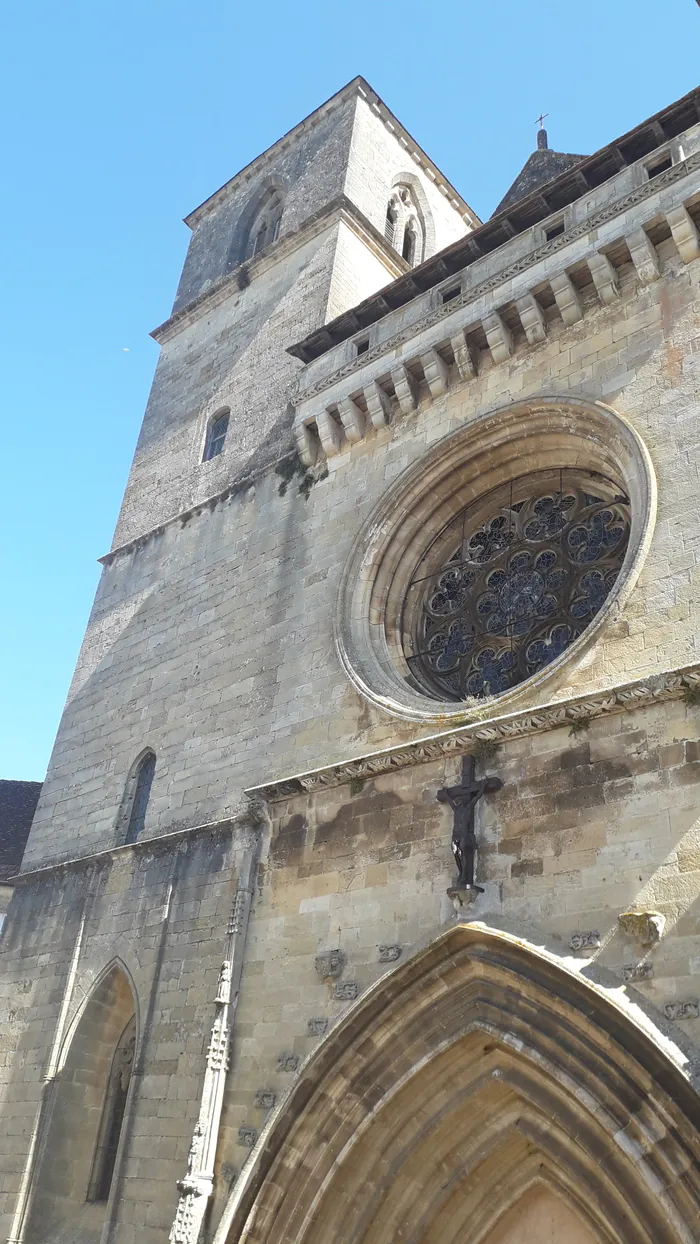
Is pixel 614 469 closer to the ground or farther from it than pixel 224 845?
farther from it

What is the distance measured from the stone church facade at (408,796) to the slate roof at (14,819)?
3.12m

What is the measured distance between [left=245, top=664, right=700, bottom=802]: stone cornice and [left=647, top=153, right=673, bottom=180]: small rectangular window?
4.61 meters

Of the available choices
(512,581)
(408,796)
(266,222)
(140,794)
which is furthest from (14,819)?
(512,581)

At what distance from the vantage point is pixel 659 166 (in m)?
8.23

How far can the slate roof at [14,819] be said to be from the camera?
13742mm

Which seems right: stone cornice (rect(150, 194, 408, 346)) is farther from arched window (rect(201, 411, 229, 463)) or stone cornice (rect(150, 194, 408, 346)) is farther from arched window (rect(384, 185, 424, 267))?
arched window (rect(201, 411, 229, 463))

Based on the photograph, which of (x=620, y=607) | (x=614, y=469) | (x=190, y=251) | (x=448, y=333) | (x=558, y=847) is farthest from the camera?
(x=190, y=251)

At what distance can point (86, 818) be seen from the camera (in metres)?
10.5

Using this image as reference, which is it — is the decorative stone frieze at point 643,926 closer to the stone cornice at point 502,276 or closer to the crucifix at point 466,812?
the crucifix at point 466,812

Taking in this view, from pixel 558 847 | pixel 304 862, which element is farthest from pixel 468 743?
pixel 304 862

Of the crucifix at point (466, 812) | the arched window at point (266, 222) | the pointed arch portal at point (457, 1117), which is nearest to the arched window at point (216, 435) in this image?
the arched window at point (266, 222)

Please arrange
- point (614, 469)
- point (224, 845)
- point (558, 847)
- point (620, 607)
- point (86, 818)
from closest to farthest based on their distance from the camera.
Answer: point (558, 847)
point (620, 607)
point (614, 469)
point (224, 845)
point (86, 818)

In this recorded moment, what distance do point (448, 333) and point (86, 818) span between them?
616cm

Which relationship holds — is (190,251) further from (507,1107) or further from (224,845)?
(507,1107)
